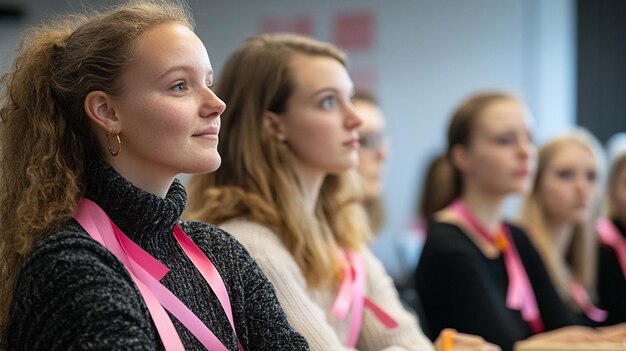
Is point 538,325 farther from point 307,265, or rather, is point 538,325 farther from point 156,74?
point 156,74

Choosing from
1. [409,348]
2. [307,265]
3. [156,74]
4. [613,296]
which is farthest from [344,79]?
[613,296]

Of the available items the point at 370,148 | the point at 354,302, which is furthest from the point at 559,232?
the point at 354,302

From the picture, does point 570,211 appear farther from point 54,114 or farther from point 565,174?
point 54,114

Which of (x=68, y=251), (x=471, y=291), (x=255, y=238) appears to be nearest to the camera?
(x=68, y=251)

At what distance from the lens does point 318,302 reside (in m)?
2.42

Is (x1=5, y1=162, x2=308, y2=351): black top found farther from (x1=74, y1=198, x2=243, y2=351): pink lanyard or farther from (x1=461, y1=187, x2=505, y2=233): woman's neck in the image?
(x1=461, y1=187, x2=505, y2=233): woman's neck

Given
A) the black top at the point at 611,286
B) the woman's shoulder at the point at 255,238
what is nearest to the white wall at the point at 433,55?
the black top at the point at 611,286

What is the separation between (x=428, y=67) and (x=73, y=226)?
18.8ft

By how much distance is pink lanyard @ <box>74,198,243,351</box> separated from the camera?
153 cm

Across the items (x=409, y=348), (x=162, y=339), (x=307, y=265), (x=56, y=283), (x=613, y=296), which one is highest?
(x=56, y=283)

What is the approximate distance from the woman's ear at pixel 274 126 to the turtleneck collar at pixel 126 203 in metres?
0.87

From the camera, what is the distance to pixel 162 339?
1513 millimetres

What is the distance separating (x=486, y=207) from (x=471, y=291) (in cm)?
47

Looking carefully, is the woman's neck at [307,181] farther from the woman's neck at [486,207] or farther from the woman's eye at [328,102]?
the woman's neck at [486,207]
